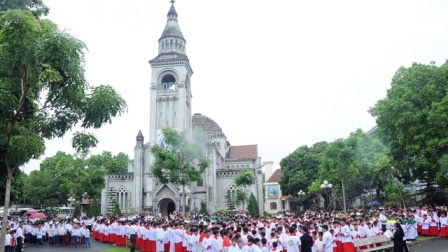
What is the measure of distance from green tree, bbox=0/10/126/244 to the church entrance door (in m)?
29.8

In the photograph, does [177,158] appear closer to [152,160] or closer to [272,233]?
[152,160]

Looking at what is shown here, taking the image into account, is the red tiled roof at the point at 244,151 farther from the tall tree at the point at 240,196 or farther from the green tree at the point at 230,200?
the tall tree at the point at 240,196

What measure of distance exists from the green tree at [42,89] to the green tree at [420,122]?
20583mm

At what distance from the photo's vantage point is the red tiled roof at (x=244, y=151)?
63531mm

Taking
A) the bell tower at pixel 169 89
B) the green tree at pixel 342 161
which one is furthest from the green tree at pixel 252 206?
the bell tower at pixel 169 89

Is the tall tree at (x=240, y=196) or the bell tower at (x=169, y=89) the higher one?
the bell tower at (x=169, y=89)

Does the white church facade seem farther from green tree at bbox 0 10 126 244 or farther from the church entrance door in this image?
green tree at bbox 0 10 126 244

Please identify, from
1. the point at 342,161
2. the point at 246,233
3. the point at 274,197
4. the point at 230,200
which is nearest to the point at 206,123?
the point at 230,200

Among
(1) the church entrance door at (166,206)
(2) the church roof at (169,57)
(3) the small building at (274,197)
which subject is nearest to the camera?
(1) the church entrance door at (166,206)

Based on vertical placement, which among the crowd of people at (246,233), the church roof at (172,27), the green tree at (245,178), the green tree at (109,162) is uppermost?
the church roof at (172,27)

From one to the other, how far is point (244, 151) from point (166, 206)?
24627 mm

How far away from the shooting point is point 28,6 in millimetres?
17312

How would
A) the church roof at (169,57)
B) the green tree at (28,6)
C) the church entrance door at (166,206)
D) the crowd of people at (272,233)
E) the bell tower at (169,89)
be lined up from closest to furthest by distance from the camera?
the crowd of people at (272,233)
the green tree at (28,6)
the church entrance door at (166,206)
the bell tower at (169,89)
the church roof at (169,57)

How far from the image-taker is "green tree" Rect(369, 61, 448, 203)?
24.0 meters
